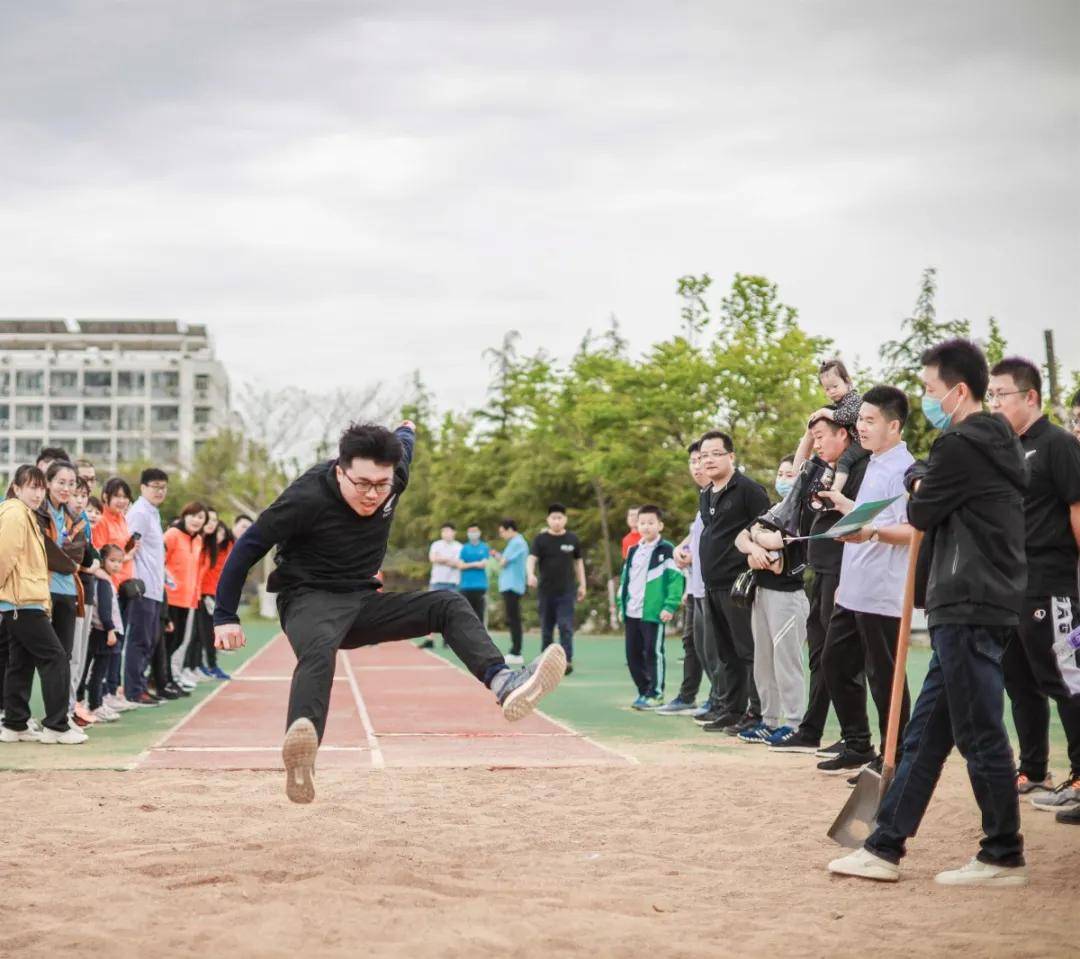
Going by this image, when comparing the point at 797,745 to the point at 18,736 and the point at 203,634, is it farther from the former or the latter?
the point at 203,634

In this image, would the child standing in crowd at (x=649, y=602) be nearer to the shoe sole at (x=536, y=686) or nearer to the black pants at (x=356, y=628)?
the black pants at (x=356, y=628)

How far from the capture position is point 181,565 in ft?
49.5

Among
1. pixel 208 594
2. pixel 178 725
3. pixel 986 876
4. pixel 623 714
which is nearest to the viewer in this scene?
pixel 986 876

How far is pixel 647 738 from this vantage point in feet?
36.6

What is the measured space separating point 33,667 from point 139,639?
9.49 feet

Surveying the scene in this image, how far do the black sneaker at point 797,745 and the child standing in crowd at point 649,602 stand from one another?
10.7ft

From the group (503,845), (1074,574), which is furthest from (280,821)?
(1074,574)

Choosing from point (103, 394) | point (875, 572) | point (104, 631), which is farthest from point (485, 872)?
point (103, 394)

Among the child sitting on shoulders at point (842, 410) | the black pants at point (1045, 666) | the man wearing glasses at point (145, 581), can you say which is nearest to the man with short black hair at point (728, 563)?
the child sitting on shoulders at point (842, 410)

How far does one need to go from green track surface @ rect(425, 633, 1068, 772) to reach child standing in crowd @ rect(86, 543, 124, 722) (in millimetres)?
4043

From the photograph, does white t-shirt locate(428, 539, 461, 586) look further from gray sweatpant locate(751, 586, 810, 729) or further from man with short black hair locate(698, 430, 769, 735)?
gray sweatpant locate(751, 586, 810, 729)

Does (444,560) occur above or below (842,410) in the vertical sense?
below

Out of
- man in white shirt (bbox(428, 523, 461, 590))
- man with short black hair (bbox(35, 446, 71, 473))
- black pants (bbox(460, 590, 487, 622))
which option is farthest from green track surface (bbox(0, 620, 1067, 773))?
man in white shirt (bbox(428, 523, 461, 590))

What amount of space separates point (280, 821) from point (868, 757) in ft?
13.1
